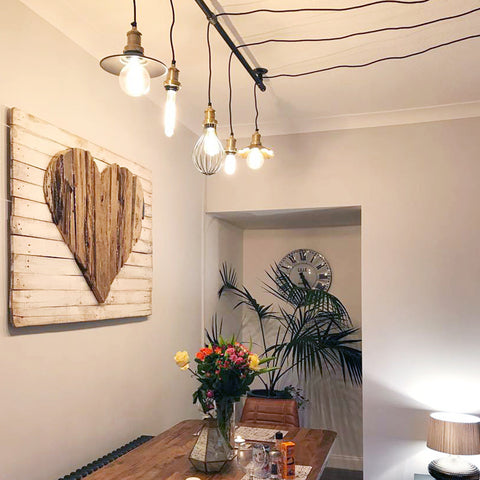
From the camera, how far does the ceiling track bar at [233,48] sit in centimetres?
219

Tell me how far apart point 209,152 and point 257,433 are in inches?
59.5

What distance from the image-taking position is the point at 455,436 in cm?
318

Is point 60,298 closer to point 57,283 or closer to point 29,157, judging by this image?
point 57,283

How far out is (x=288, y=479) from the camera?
2.10 meters

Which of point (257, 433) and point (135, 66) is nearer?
point (135, 66)

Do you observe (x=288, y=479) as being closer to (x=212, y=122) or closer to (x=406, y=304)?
(x=212, y=122)

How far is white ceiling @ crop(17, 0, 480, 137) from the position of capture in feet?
7.77

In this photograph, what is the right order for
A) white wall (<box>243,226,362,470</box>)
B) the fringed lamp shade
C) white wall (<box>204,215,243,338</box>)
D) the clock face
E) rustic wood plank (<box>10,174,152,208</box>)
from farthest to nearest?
the clock face, white wall (<box>243,226,362,470</box>), white wall (<box>204,215,243,338</box>), the fringed lamp shade, rustic wood plank (<box>10,174,152,208</box>)

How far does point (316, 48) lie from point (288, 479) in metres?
2.00

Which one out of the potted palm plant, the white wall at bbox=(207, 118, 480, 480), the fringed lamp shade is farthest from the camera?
the potted palm plant

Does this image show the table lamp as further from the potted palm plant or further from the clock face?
the clock face

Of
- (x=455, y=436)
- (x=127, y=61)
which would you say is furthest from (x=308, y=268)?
(x=127, y=61)

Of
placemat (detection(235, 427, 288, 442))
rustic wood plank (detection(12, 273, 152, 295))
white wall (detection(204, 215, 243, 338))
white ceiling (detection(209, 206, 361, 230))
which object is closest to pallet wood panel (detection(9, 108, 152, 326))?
rustic wood plank (detection(12, 273, 152, 295))

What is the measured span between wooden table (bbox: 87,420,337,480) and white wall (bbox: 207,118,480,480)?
1069mm
